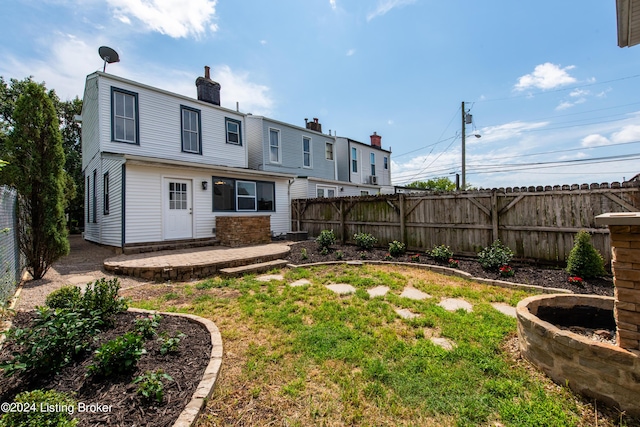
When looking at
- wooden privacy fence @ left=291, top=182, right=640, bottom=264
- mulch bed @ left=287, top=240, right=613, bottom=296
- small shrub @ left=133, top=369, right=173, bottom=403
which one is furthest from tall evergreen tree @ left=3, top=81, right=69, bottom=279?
wooden privacy fence @ left=291, top=182, right=640, bottom=264

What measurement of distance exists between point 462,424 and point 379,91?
13.7 m

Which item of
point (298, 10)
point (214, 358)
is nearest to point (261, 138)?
point (298, 10)

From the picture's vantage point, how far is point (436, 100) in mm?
14477

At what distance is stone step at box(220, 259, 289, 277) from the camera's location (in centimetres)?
619

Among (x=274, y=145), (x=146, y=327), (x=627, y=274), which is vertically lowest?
(x=146, y=327)

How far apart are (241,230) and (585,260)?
885 centimetres

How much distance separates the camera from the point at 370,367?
247cm

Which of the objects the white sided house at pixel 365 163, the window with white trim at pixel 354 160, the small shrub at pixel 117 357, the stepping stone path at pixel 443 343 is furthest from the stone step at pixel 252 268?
the window with white trim at pixel 354 160

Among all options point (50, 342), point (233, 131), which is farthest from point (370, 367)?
point (233, 131)

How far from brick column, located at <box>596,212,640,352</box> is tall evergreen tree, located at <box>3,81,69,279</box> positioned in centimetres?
814

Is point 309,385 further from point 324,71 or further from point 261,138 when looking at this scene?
point 261,138

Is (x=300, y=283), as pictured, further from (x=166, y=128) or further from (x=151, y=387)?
(x=166, y=128)

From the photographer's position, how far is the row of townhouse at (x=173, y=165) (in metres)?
8.56

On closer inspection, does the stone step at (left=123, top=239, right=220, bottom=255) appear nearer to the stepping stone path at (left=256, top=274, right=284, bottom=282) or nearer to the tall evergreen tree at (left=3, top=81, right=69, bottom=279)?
the tall evergreen tree at (left=3, top=81, right=69, bottom=279)
